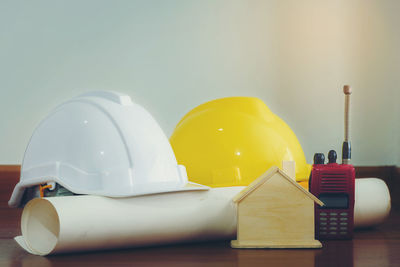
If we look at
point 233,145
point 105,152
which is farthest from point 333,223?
point 105,152

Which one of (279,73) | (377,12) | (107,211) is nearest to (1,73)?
(279,73)

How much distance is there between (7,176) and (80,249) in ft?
4.07

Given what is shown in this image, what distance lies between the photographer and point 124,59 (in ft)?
7.43

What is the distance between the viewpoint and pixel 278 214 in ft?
3.77

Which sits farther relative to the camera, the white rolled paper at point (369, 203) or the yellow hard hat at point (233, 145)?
the yellow hard hat at point (233, 145)

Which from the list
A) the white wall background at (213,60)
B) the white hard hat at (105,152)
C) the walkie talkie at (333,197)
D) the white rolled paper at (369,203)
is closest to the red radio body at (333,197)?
the walkie talkie at (333,197)

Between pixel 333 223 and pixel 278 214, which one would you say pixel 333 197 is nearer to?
pixel 333 223

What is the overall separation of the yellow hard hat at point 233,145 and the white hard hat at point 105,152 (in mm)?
305

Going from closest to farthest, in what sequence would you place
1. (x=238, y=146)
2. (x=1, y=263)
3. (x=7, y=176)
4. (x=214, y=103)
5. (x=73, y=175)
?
(x=1, y=263) < (x=73, y=175) < (x=238, y=146) < (x=214, y=103) < (x=7, y=176)

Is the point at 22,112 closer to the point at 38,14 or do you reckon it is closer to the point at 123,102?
the point at 38,14

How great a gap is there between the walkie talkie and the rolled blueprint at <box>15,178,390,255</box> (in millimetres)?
198

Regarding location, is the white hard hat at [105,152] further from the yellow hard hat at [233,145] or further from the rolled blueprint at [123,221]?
the yellow hard hat at [233,145]

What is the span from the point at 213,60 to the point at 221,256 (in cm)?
132

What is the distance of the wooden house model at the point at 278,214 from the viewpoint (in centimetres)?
115
